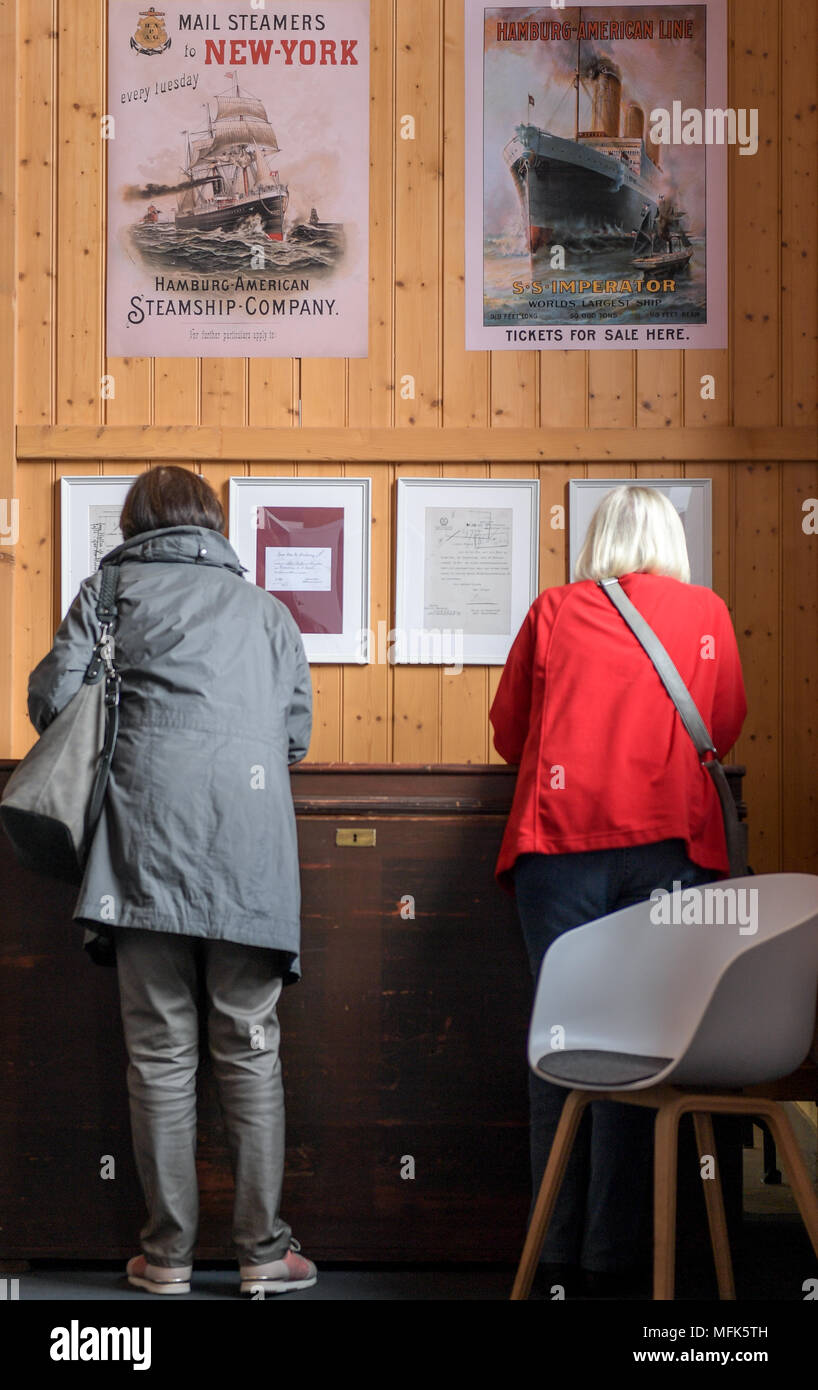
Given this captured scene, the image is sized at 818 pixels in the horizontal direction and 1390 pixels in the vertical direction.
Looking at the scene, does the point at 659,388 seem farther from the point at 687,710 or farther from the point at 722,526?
the point at 687,710

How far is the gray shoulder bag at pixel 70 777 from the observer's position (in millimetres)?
2385

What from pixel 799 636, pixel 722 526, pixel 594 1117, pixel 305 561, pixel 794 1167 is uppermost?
pixel 722 526

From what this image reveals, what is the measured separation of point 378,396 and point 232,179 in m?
0.79

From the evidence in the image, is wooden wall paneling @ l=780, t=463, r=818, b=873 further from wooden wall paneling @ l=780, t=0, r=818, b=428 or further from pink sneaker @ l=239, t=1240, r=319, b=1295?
pink sneaker @ l=239, t=1240, r=319, b=1295

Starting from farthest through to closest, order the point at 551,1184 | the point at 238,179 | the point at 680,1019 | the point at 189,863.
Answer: the point at 238,179, the point at 189,863, the point at 680,1019, the point at 551,1184

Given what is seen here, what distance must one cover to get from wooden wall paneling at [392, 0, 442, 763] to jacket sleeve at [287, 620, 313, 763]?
1.08 meters

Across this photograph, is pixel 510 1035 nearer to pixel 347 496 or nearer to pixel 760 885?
pixel 760 885

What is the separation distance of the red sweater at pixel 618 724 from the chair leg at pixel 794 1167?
0.55 m

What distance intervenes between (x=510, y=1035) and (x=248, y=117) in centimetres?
279

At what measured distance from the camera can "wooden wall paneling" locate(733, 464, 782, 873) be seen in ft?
12.1

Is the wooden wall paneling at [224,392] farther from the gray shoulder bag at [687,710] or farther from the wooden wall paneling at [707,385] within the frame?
the gray shoulder bag at [687,710]

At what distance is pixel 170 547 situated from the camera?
8.27 feet

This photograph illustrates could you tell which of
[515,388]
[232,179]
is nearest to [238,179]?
[232,179]

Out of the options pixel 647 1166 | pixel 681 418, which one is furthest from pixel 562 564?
pixel 647 1166
